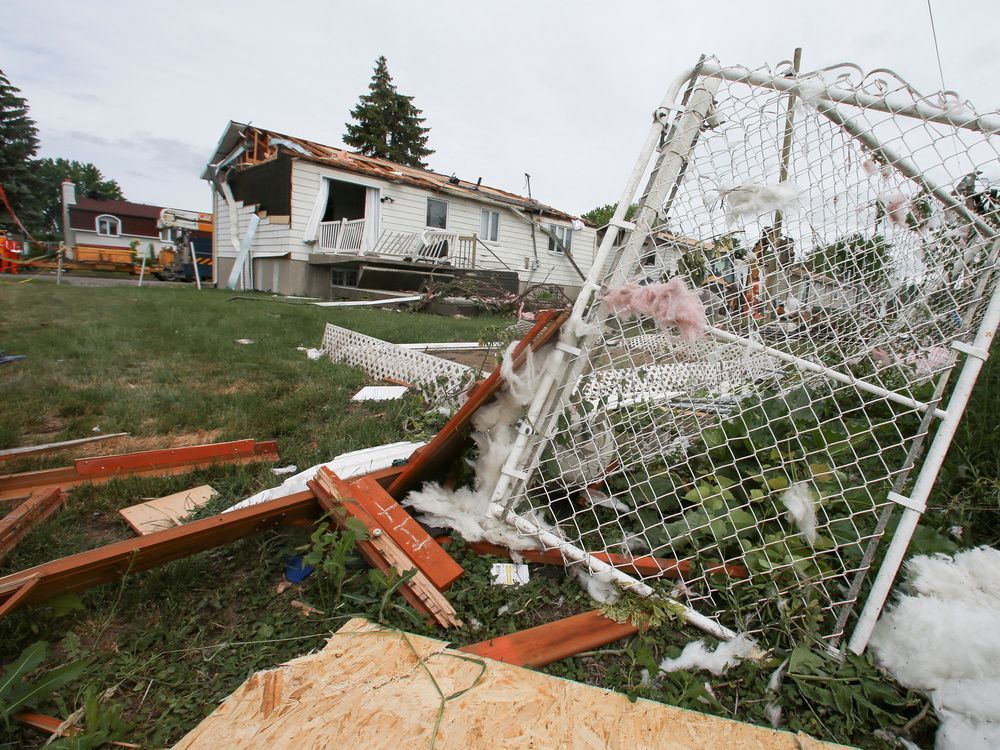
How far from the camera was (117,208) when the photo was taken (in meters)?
38.2

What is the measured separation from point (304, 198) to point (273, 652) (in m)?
13.8

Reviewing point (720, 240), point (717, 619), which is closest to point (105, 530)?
point (717, 619)

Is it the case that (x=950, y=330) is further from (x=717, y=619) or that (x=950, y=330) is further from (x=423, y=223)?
(x=423, y=223)

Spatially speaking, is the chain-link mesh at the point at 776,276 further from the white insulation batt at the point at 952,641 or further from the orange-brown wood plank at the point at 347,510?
the orange-brown wood plank at the point at 347,510

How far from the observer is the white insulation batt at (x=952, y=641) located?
1.27 metres

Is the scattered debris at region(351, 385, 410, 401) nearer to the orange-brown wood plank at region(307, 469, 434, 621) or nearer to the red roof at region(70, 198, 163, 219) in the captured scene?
the orange-brown wood plank at region(307, 469, 434, 621)

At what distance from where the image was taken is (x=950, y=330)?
2.13 m

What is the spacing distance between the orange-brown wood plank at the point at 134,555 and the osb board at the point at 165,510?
44cm

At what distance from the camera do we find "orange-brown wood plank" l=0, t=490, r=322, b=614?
1361mm

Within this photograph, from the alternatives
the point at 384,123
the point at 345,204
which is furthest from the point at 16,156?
the point at 345,204

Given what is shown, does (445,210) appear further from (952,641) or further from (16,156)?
(16,156)

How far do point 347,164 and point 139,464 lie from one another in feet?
42.1

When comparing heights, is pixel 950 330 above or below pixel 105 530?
above

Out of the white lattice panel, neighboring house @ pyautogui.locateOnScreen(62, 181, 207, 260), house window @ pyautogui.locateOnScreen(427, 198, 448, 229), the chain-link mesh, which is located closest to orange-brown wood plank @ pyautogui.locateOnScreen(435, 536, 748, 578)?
the chain-link mesh
